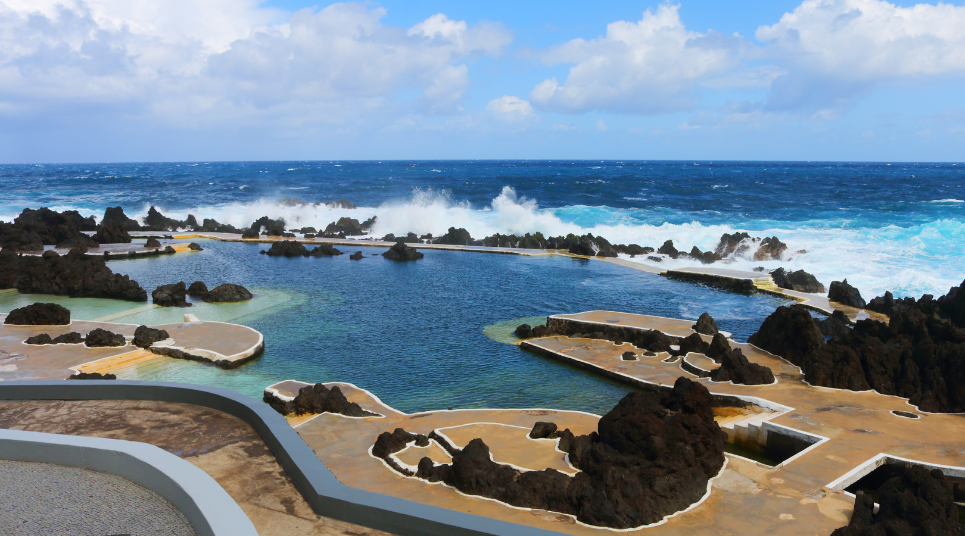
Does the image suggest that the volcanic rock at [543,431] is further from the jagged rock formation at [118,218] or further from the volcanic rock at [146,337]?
the jagged rock formation at [118,218]

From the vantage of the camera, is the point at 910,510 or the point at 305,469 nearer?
the point at 305,469

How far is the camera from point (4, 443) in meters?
6.11

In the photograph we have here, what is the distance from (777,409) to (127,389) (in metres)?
11.3

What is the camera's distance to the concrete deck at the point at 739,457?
838 centimetres

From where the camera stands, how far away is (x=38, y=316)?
18.8m

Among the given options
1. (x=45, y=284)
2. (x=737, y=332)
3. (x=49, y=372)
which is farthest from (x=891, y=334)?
(x=45, y=284)

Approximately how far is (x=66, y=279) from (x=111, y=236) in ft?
49.9

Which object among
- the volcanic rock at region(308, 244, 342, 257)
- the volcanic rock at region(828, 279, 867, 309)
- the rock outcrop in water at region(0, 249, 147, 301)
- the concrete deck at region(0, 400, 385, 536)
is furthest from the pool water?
the concrete deck at region(0, 400, 385, 536)

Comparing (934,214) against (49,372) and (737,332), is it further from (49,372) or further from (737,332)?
(49,372)

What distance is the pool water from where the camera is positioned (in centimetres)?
1519

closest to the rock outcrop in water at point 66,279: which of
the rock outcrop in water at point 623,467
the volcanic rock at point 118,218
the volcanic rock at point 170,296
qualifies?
the volcanic rock at point 170,296

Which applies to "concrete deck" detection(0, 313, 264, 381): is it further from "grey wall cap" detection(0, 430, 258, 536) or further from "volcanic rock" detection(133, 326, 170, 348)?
"grey wall cap" detection(0, 430, 258, 536)

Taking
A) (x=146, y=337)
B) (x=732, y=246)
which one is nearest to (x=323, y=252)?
(x=146, y=337)

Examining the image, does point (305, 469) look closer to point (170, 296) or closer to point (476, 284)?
point (170, 296)
